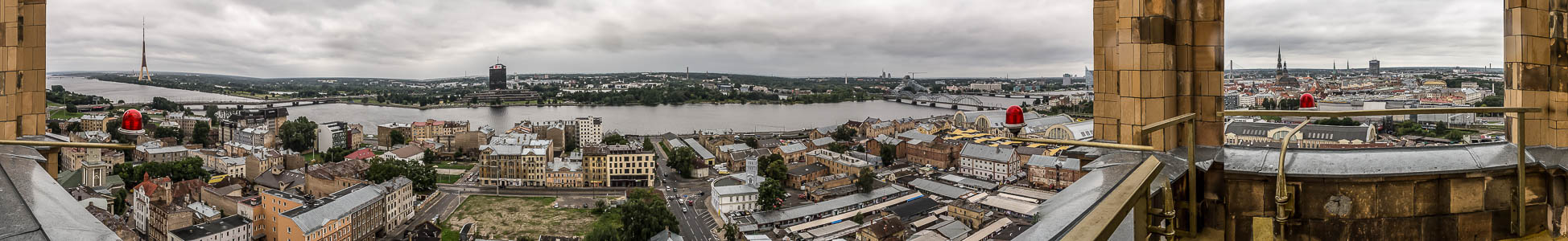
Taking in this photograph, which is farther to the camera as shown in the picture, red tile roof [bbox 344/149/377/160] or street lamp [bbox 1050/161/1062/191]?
red tile roof [bbox 344/149/377/160]

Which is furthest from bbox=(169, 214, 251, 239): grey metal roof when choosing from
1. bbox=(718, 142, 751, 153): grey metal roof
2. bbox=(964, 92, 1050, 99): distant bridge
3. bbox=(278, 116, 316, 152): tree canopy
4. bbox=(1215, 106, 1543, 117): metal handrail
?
bbox=(964, 92, 1050, 99): distant bridge

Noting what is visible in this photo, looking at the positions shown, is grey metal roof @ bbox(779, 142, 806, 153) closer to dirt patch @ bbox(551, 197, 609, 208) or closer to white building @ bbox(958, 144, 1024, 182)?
white building @ bbox(958, 144, 1024, 182)

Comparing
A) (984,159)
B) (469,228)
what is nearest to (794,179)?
(984,159)

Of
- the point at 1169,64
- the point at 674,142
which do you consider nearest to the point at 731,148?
the point at 674,142

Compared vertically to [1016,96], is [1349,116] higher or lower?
lower

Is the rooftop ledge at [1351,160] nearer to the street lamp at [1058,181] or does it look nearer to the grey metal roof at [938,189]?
the grey metal roof at [938,189]

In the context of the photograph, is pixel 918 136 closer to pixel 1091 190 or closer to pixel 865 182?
pixel 865 182
